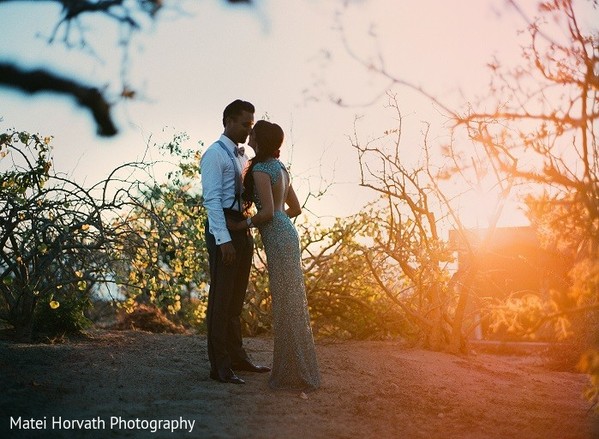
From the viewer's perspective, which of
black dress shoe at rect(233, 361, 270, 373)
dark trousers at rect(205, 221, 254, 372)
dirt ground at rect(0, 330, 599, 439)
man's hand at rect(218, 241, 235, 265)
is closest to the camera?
dirt ground at rect(0, 330, 599, 439)

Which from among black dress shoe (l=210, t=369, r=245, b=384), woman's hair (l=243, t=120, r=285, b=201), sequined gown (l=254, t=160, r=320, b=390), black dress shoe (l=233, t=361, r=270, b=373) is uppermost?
woman's hair (l=243, t=120, r=285, b=201)

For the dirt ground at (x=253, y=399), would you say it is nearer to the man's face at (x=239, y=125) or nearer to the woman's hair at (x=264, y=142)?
the woman's hair at (x=264, y=142)

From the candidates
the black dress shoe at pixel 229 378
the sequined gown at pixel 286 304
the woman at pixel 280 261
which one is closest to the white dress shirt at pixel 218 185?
the woman at pixel 280 261

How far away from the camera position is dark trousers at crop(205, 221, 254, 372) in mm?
5082

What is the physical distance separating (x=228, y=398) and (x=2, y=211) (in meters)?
3.17

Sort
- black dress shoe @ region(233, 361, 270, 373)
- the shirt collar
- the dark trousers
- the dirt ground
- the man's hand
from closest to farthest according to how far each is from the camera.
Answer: the dirt ground → the man's hand → the dark trousers → the shirt collar → black dress shoe @ region(233, 361, 270, 373)

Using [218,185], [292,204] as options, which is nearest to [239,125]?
[218,185]

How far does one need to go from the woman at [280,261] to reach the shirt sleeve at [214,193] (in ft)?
0.56

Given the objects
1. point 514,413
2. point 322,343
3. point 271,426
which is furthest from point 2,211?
point 514,413

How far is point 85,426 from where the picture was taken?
3.84 m

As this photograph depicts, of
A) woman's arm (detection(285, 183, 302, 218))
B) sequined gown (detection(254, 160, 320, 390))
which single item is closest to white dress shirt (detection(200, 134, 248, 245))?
sequined gown (detection(254, 160, 320, 390))

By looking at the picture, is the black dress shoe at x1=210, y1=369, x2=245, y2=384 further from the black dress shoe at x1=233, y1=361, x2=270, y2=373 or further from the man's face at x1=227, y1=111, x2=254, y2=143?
the man's face at x1=227, y1=111, x2=254, y2=143

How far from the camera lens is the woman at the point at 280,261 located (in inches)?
198

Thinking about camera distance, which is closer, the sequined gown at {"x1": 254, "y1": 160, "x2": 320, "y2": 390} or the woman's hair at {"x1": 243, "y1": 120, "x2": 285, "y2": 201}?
the sequined gown at {"x1": 254, "y1": 160, "x2": 320, "y2": 390}
